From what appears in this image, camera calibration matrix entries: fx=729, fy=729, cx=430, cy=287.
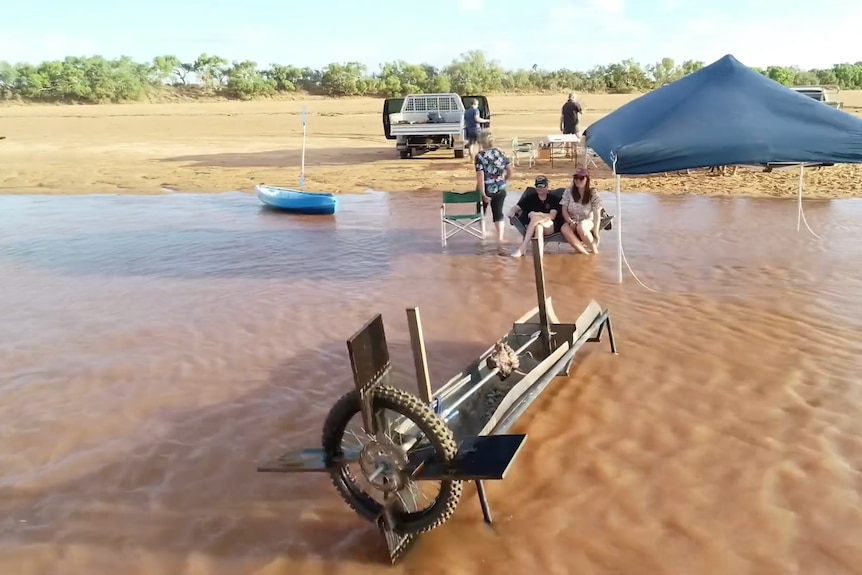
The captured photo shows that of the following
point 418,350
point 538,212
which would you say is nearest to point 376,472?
point 418,350

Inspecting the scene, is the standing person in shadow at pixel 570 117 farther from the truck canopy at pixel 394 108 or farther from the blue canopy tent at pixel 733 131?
the blue canopy tent at pixel 733 131

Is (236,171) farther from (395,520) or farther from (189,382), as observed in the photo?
(395,520)

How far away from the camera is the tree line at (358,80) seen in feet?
140

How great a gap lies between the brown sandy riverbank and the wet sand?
5.23 metres

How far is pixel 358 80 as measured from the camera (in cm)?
4544

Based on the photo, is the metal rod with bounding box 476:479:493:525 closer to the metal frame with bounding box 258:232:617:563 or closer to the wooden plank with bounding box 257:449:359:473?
the metal frame with bounding box 258:232:617:563

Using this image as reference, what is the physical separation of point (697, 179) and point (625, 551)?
1265 cm

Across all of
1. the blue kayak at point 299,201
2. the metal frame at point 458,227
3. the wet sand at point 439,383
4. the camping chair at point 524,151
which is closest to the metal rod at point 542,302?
the wet sand at point 439,383

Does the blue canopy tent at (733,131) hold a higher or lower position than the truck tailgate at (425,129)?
lower

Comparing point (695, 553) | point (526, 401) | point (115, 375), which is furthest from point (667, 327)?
point (115, 375)

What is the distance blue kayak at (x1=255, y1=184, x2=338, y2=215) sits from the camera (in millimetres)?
12320

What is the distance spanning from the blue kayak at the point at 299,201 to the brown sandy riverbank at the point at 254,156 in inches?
82.1

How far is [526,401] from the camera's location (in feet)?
13.6

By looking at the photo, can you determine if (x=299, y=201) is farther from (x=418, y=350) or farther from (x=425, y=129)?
(x=418, y=350)
